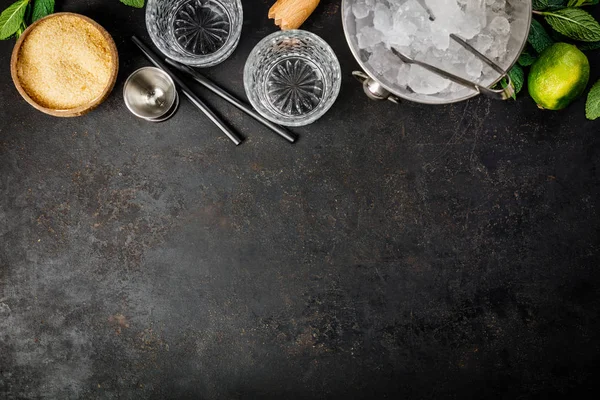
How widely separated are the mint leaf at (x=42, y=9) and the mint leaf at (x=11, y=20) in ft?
0.17

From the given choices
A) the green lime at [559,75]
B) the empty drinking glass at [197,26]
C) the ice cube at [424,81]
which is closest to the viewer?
the ice cube at [424,81]

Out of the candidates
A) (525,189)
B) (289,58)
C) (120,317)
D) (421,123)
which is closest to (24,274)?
(120,317)

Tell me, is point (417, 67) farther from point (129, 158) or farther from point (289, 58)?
point (129, 158)

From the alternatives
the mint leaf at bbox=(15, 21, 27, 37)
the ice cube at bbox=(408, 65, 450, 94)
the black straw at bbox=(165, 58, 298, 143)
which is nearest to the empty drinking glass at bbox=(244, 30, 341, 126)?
the black straw at bbox=(165, 58, 298, 143)

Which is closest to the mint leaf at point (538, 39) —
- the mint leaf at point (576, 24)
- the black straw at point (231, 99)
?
the mint leaf at point (576, 24)

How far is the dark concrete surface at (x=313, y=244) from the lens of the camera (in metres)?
2.05

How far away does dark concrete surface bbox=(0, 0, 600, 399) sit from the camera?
2053 mm

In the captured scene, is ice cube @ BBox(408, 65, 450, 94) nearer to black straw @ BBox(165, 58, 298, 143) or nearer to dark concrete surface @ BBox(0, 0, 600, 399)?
dark concrete surface @ BBox(0, 0, 600, 399)

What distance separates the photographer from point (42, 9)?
2.04 meters

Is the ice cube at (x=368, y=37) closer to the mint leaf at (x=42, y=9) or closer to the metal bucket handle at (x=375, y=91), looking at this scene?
the metal bucket handle at (x=375, y=91)

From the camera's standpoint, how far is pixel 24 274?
2135 millimetres

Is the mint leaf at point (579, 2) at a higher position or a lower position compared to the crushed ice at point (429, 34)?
higher

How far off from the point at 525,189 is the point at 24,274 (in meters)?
2.27

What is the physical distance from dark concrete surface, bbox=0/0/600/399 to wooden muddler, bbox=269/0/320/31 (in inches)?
3.9
